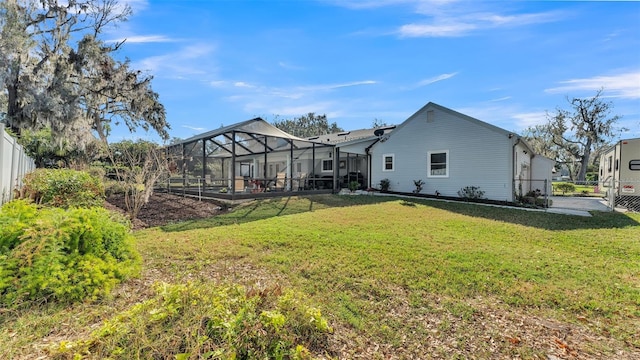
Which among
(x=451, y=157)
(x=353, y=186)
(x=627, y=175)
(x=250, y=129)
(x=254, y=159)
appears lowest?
(x=353, y=186)

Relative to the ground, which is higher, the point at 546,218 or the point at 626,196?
the point at 626,196

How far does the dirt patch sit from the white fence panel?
2543mm

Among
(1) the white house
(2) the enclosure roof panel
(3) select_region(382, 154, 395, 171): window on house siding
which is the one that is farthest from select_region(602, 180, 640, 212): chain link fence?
(2) the enclosure roof panel

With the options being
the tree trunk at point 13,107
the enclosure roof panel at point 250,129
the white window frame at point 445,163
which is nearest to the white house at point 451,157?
the white window frame at point 445,163

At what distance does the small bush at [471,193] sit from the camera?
13.0 m

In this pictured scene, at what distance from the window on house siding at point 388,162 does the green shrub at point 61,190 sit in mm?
12940

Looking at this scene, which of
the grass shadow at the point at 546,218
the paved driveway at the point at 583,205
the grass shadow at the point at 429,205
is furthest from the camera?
the paved driveway at the point at 583,205

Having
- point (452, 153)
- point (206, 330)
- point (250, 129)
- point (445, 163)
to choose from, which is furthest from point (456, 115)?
point (206, 330)

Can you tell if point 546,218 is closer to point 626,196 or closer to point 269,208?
point 626,196

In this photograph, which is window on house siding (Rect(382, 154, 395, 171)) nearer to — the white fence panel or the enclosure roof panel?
the enclosure roof panel

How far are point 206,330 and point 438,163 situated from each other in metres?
13.9

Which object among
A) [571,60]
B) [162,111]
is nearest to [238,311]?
[571,60]

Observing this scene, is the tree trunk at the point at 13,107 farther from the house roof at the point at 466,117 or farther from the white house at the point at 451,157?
the house roof at the point at 466,117

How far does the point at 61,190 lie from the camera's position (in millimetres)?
6914
